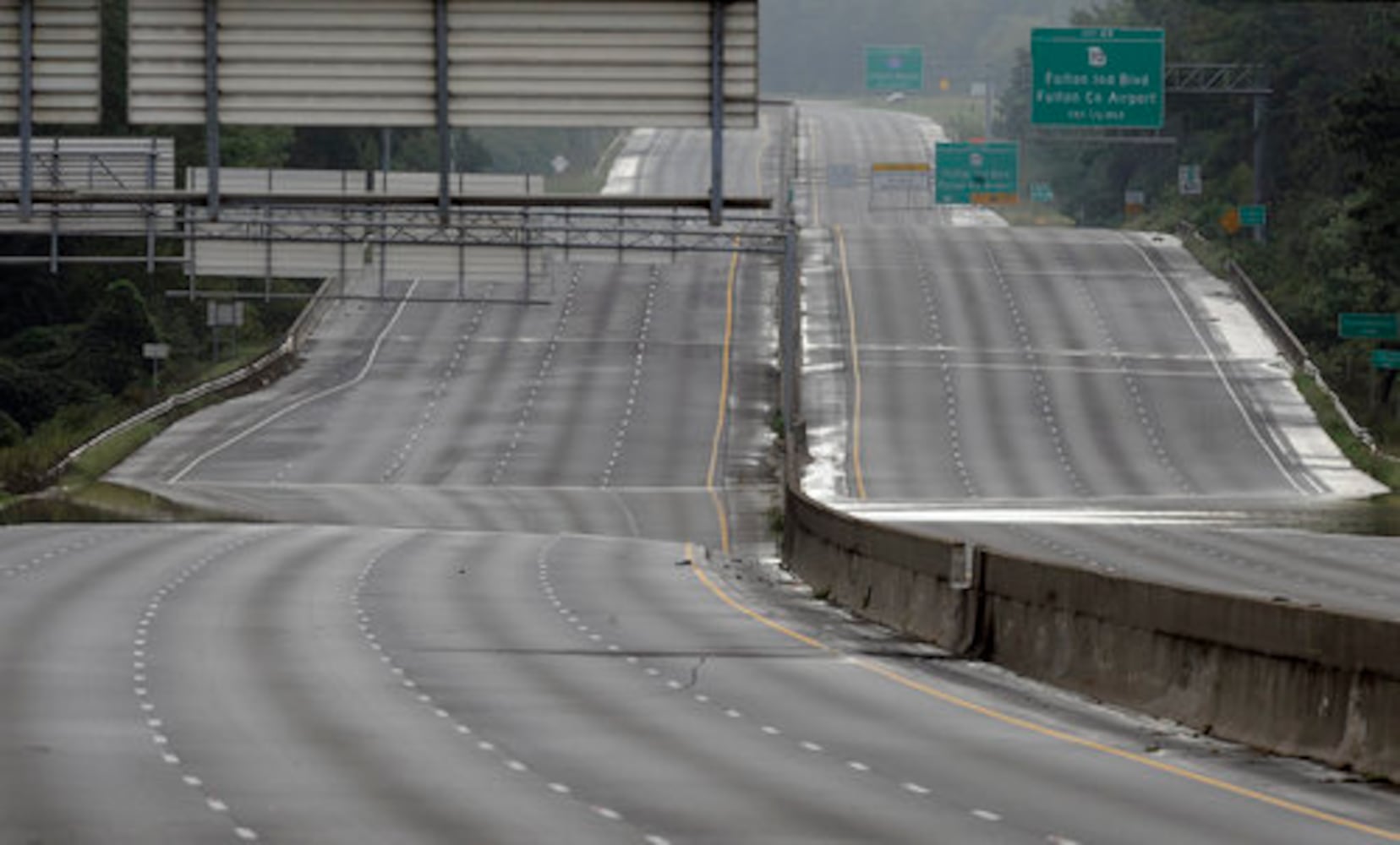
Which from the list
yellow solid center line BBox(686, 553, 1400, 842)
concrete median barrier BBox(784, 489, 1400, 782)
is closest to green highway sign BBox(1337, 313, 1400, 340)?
concrete median barrier BBox(784, 489, 1400, 782)

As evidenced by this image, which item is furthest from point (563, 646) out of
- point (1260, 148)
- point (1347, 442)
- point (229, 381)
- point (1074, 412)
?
point (1260, 148)

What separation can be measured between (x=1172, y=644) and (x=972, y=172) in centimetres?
11155

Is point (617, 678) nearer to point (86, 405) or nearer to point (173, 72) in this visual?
point (173, 72)

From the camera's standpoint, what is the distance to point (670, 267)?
112 metres

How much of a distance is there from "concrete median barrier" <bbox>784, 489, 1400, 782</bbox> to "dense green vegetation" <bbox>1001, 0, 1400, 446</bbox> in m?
50.3

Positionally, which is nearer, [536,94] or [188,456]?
[536,94]

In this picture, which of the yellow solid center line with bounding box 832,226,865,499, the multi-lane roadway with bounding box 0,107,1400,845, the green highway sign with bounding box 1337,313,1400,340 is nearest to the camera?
the multi-lane roadway with bounding box 0,107,1400,845

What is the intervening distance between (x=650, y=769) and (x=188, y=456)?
2230 inches

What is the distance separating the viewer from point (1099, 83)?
9881 cm

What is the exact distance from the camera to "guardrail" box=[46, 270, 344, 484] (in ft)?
250

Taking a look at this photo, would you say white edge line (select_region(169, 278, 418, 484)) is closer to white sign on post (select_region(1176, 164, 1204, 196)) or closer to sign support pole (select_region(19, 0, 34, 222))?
white sign on post (select_region(1176, 164, 1204, 196))

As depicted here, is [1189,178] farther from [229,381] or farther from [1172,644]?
[1172,644]

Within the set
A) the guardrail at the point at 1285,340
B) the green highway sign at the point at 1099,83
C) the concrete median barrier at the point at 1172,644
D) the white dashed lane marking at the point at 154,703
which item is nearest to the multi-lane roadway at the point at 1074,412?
the guardrail at the point at 1285,340

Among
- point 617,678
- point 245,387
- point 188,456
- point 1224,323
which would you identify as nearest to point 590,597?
point 617,678
